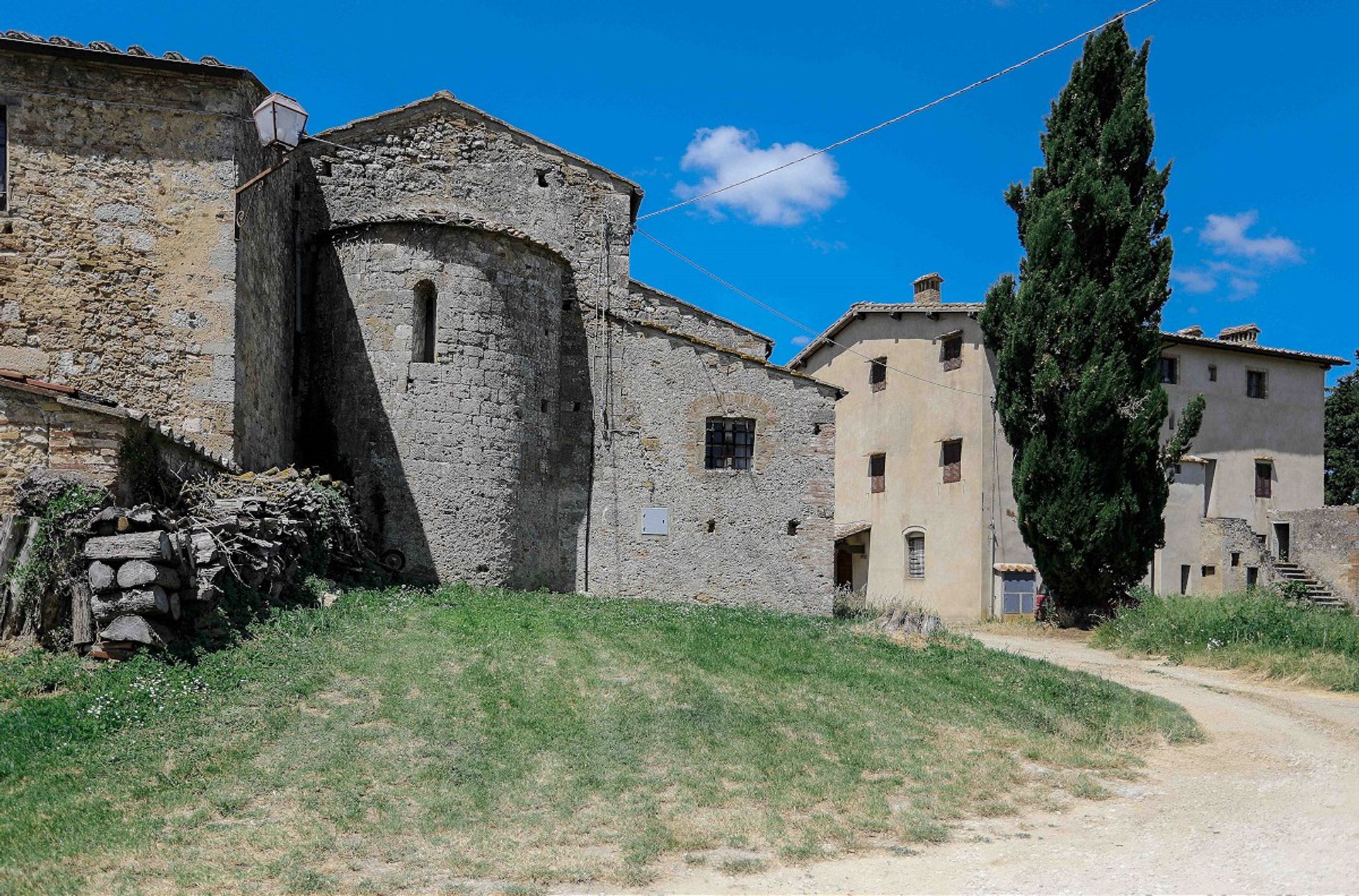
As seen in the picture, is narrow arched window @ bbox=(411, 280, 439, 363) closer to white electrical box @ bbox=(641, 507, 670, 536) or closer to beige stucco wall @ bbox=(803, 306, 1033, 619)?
white electrical box @ bbox=(641, 507, 670, 536)

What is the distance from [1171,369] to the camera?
29.2m

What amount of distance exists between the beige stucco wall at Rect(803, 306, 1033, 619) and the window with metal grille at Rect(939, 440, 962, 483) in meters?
0.13

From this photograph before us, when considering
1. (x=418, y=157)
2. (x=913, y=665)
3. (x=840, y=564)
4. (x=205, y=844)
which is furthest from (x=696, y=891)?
(x=840, y=564)

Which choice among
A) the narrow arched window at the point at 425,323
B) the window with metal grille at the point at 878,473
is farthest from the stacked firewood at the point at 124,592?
the window with metal grille at the point at 878,473

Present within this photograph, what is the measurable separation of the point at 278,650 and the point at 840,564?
22.0m

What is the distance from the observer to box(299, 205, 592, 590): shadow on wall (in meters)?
14.8

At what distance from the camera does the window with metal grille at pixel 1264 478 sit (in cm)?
3023

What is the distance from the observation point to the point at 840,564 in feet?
97.7

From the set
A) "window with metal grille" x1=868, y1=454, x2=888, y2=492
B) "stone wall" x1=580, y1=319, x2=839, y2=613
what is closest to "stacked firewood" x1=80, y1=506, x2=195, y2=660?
"stone wall" x1=580, y1=319, x2=839, y2=613

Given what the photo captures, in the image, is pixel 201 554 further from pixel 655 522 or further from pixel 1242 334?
pixel 1242 334

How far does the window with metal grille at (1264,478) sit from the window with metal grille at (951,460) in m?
10.9

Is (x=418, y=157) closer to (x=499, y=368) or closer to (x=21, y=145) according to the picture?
(x=499, y=368)

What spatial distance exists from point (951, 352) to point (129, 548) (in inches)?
844

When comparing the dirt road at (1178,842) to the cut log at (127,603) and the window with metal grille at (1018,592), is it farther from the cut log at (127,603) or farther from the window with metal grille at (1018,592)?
the window with metal grille at (1018,592)
